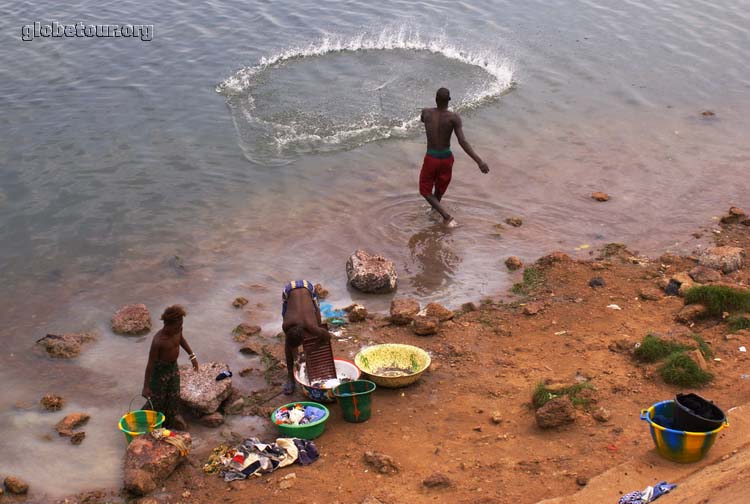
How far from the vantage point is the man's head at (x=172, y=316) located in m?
6.52

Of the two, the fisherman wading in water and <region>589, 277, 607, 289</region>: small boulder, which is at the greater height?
the fisherman wading in water

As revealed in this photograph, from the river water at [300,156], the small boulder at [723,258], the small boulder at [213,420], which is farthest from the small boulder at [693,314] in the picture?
the small boulder at [213,420]

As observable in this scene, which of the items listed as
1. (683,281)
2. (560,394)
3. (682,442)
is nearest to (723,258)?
(683,281)

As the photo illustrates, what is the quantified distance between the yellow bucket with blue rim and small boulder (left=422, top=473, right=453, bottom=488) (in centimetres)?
147

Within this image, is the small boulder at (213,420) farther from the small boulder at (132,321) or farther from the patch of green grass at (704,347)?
the patch of green grass at (704,347)

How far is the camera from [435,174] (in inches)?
397

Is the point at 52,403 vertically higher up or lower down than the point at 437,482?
lower down

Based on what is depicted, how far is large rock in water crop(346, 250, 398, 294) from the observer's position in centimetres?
868

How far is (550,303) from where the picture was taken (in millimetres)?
8320

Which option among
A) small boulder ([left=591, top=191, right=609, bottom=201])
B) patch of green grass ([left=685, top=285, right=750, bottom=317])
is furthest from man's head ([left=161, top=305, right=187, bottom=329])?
small boulder ([left=591, top=191, right=609, bottom=201])

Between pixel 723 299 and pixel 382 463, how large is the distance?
382cm

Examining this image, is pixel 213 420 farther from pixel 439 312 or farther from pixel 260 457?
pixel 439 312

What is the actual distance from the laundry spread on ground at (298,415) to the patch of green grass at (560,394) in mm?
1731

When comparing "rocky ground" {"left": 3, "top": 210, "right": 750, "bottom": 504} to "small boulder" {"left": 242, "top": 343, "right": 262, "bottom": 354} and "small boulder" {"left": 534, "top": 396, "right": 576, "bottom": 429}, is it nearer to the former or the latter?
"small boulder" {"left": 534, "top": 396, "right": 576, "bottom": 429}
